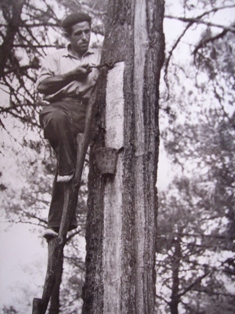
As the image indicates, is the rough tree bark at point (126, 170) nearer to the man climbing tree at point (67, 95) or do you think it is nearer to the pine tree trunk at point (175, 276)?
the man climbing tree at point (67, 95)

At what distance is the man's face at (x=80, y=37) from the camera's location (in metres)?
1.74

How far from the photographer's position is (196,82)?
2.66m

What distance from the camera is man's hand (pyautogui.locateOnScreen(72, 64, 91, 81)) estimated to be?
1.69 metres

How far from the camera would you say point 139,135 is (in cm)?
168

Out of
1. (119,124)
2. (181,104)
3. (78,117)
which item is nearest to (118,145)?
(119,124)

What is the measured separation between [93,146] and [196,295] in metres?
1.32

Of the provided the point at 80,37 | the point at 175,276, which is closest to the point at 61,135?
the point at 80,37

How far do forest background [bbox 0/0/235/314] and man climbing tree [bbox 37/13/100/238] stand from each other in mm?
222

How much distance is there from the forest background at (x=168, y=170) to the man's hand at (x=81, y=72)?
12.2 inches

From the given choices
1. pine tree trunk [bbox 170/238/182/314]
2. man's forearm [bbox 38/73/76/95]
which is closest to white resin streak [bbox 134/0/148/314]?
man's forearm [bbox 38/73/76/95]

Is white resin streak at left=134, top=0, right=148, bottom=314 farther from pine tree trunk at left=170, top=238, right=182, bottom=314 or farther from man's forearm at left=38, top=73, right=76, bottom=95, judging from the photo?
pine tree trunk at left=170, top=238, right=182, bottom=314

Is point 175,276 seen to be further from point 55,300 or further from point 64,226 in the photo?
point 64,226

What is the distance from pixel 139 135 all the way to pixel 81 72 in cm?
36

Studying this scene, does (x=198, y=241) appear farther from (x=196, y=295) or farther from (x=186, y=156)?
(x=186, y=156)
